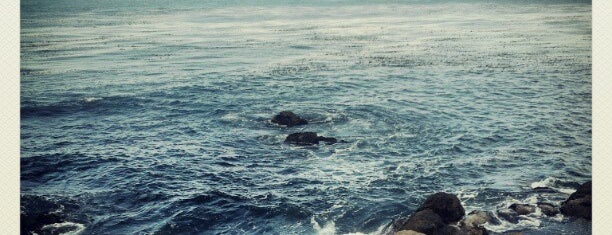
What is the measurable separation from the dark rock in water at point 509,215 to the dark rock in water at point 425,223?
123 inches

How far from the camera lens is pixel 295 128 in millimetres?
30203

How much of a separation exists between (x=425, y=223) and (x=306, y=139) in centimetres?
1128

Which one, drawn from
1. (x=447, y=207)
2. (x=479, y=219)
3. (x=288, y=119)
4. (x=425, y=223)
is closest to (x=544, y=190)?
(x=479, y=219)

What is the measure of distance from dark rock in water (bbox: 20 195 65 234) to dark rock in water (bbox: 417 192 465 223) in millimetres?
15069

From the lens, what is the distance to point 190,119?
3186 centimetres

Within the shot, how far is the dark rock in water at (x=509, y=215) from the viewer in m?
19.5

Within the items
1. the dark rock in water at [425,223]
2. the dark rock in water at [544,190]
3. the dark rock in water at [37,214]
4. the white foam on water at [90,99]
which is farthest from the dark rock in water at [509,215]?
the white foam on water at [90,99]

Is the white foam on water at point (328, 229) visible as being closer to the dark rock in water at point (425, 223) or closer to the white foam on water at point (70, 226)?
the dark rock in water at point (425, 223)

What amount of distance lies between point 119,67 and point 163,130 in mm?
17834

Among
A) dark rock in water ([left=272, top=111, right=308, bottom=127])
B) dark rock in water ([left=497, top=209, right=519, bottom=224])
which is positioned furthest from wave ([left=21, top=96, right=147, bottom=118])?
dark rock in water ([left=497, top=209, right=519, bottom=224])

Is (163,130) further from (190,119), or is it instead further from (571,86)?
(571,86)

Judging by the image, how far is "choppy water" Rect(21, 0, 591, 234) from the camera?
20.8 m

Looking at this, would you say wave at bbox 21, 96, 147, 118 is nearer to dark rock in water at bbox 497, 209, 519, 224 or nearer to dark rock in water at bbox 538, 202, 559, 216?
dark rock in water at bbox 497, 209, 519, 224

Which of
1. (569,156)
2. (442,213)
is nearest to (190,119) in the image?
(442,213)
